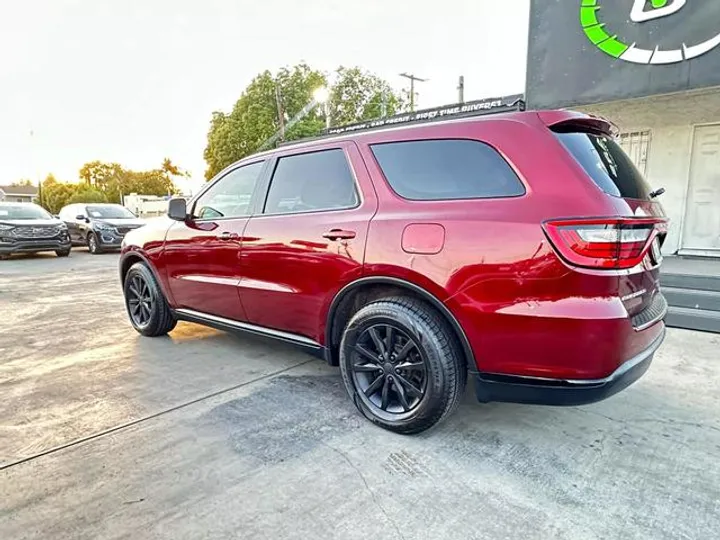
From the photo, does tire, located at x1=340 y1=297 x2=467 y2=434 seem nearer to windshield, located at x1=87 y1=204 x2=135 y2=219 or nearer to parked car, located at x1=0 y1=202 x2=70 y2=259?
parked car, located at x1=0 y1=202 x2=70 y2=259

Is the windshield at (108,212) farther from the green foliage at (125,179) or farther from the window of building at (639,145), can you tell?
the green foliage at (125,179)

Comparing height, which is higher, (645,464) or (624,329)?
(624,329)

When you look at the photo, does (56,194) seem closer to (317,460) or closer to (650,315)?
(317,460)

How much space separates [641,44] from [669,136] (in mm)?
1980

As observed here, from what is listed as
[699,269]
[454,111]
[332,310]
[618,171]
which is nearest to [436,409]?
[332,310]

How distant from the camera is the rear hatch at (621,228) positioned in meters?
1.82

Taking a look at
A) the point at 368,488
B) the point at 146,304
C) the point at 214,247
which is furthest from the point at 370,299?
the point at 146,304

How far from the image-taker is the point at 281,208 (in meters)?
3.05

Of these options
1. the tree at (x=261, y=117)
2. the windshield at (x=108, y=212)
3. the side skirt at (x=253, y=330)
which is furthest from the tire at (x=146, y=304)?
the tree at (x=261, y=117)

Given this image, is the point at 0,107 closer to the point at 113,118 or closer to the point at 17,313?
the point at 113,118

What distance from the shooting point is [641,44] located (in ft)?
18.8

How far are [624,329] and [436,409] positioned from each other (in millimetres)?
955

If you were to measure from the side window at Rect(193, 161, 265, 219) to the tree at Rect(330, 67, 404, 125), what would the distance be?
27790 mm

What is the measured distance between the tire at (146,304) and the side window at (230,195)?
3.12 ft
